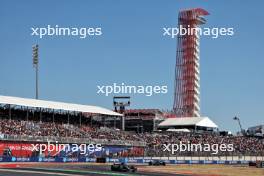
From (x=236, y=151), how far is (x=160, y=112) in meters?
38.8

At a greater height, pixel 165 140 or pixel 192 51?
pixel 192 51

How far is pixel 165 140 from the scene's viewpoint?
366 feet

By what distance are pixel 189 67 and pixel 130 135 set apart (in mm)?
87523

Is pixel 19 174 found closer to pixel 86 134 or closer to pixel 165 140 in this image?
pixel 86 134

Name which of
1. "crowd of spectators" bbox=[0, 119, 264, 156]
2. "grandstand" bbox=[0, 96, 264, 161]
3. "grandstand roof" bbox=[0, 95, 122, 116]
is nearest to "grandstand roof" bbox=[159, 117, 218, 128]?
"crowd of spectators" bbox=[0, 119, 264, 156]

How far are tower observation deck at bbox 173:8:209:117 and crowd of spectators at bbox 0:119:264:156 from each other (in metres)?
51.1

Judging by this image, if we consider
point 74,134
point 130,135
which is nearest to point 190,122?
point 130,135

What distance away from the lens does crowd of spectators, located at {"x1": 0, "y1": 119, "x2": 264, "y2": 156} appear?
83875mm

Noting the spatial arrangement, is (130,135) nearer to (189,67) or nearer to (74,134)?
(74,134)

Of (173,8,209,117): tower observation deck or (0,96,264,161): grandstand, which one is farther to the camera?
(173,8,209,117): tower observation deck

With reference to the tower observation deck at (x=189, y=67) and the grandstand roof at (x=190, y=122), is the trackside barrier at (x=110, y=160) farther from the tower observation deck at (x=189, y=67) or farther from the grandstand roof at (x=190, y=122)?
the tower observation deck at (x=189, y=67)

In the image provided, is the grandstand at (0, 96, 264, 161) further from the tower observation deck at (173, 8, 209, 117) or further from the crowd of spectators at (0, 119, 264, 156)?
the tower observation deck at (173, 8, 209, 117)

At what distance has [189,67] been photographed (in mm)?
190000

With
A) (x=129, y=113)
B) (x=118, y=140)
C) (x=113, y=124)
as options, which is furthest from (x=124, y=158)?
(x=129, y=113)
